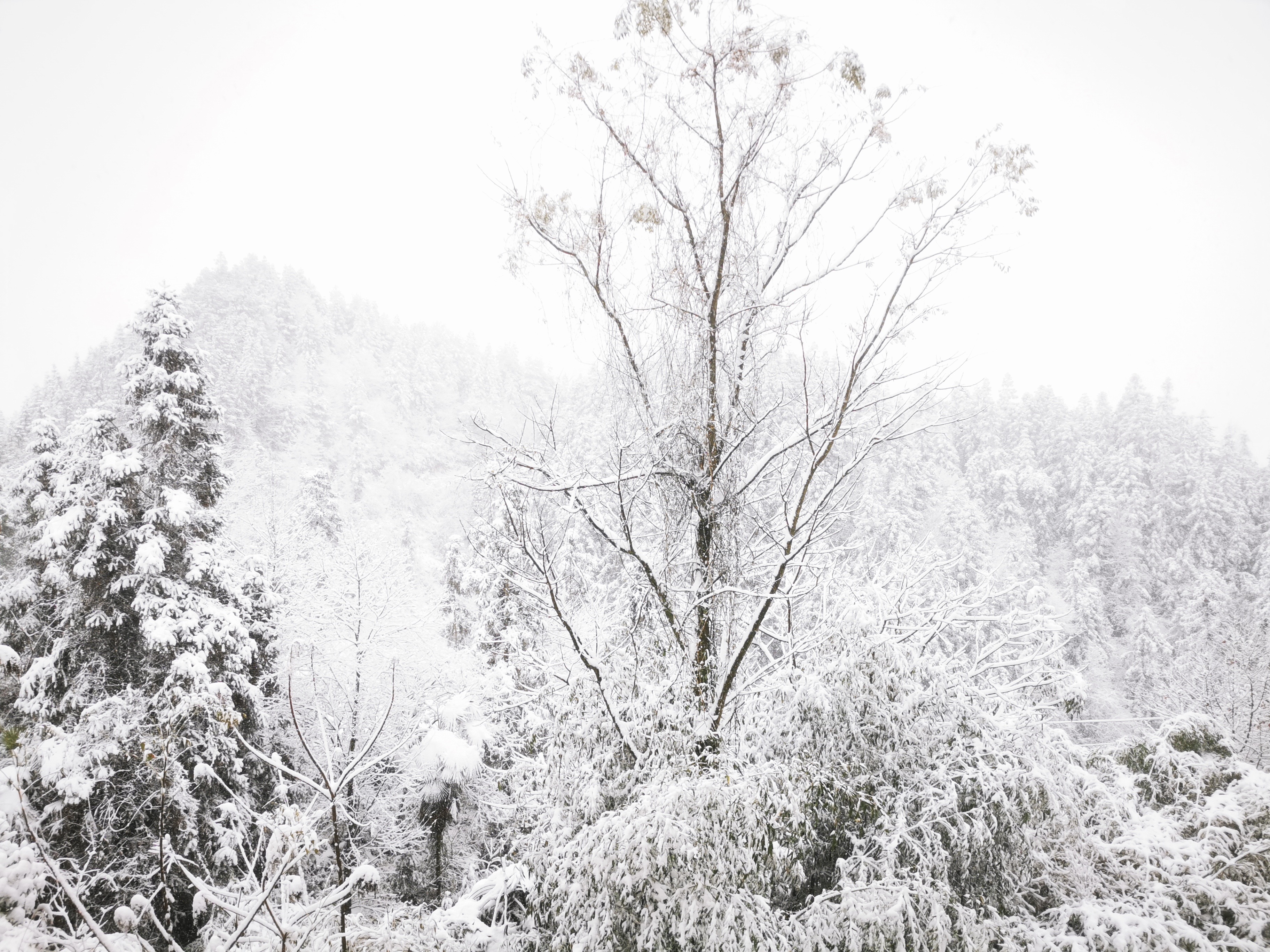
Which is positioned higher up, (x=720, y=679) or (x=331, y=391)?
(x=331, y=391)

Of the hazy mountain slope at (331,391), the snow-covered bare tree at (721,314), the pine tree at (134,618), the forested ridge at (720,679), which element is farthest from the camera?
the hazy mountain slope at (331,391)

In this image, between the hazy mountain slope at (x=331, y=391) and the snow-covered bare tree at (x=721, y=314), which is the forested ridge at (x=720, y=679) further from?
the hazy mountain slope at (x=331, y=391)

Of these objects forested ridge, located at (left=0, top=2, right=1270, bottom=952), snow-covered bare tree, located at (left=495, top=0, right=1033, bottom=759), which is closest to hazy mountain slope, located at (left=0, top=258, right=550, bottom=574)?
forested ridge, located at (left=0, top=2, right=1270, bottom=952)

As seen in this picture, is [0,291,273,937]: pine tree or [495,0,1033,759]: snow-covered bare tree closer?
[495,0,1033,759]: snow-covered bare tree

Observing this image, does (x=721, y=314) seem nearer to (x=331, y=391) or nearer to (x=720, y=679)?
(x=720, y=679)

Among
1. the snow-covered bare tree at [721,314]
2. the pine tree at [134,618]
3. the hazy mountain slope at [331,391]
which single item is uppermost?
the hazy mountain slope at [331,391]

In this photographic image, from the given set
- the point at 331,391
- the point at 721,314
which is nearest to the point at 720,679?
the point at 721,314

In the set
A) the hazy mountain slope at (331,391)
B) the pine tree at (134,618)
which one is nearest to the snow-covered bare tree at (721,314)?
the pine tree at (134,618)

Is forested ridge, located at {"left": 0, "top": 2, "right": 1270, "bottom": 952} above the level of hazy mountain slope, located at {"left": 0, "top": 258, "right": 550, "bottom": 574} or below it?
below

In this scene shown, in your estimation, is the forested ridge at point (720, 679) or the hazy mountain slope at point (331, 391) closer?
the forested ridge at point (720, 679)

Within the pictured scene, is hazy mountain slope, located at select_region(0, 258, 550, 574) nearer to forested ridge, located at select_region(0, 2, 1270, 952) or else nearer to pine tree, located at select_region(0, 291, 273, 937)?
pine tree, located at select_region(0, 291, 273, 937)

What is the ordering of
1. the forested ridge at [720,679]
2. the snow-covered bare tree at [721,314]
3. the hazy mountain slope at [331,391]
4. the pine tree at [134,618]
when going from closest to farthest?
the forested ridge at [720,679] → the snow-covered bare tree at [721,314] → the pine tree at [134,618] → the hazy mountain slope at [331,391]

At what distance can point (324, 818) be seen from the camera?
11.8 metres

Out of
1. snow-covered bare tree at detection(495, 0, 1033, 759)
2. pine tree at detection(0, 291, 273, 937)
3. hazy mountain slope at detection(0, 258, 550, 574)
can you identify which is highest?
hazy mountain slope at detection(0, 258, 550, 574)
